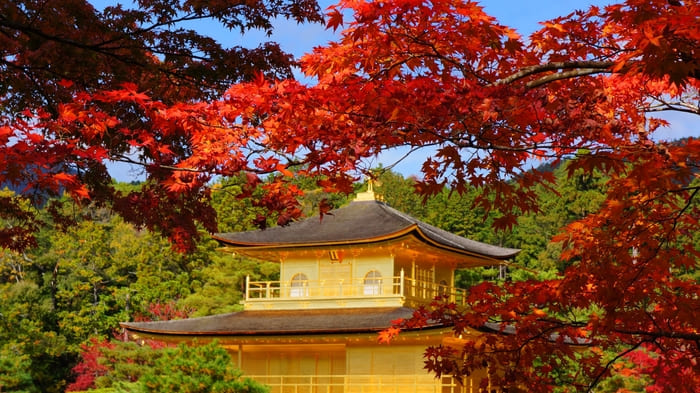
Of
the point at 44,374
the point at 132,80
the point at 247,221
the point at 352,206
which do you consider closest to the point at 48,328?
the point at 44,374

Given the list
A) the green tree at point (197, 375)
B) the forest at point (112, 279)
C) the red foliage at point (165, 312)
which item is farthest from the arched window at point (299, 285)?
the red foliage at point (165, 312)

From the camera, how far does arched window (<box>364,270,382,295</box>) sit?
71.8ft

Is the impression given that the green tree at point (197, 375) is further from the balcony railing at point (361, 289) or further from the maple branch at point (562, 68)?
the maple branch at point (562, 68)

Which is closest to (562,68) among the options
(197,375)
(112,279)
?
(197,375)

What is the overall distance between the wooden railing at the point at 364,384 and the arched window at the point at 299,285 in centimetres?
223

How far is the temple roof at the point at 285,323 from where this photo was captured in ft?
66.4

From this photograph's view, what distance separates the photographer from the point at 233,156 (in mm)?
6930

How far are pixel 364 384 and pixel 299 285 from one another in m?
3.71

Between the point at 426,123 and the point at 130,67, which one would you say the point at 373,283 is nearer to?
the point at 130,67

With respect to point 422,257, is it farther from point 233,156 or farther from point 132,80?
point 233,156

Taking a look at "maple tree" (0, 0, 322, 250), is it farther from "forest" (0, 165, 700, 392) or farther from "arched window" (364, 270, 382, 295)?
"forest" (0, 165, 700, 392)

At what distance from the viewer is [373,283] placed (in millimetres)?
22078

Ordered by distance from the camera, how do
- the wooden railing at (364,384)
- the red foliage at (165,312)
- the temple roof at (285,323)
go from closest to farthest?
the wooden railing at (364,384) → the temple roof at (285,323) → the red foliage at (165,312)

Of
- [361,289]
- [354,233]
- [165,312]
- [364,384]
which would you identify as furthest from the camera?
[165,312]
